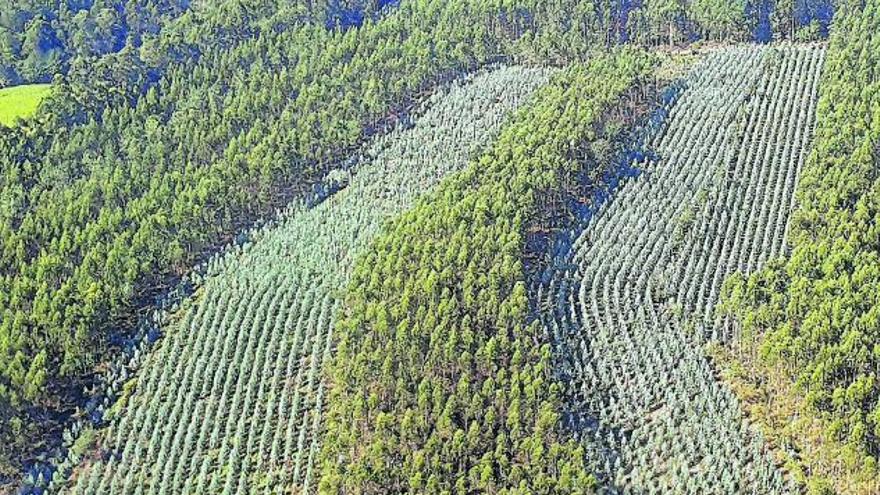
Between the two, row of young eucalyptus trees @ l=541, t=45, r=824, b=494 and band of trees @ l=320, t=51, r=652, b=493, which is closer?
band of trees @ l=320, t=51, r=652, b=493

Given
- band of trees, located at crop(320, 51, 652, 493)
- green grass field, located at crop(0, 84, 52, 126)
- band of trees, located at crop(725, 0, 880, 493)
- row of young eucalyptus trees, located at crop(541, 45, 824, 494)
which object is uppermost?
band of trees, located at crop(320, 51, 652, 493)

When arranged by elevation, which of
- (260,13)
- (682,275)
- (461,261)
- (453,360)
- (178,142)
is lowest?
(260,13)

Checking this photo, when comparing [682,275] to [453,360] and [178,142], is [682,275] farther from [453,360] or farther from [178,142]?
[178,142]

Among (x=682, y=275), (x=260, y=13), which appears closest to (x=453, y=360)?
(x=682, y=275)

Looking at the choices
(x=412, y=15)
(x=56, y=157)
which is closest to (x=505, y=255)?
(x=56, y=157)

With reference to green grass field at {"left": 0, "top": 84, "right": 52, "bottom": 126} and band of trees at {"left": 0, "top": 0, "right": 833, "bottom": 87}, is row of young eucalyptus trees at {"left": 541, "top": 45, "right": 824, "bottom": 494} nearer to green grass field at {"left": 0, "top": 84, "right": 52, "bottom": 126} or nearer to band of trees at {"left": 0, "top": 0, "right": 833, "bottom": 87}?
band of trees at {"left": 0, "top": 0, "right": 833, "bottom": 87}

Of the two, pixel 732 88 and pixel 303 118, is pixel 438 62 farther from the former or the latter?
pixel 732 88

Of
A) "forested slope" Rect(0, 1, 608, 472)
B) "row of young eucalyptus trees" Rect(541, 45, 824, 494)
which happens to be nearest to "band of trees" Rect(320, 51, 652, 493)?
"row of young eucalyptus trees" Rect(541, 45, 824, 494)
